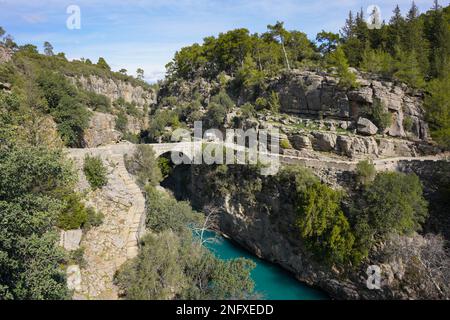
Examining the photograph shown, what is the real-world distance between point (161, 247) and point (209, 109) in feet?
81.8

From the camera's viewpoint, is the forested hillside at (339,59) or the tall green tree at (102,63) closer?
the forested hillside at (339,59)

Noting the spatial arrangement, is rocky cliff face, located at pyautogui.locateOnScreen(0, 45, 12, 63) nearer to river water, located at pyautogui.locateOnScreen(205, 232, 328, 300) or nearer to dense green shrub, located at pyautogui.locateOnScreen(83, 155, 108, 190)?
dense green shrub, located at pyautogui.locateOnScreen(83, 155, 108, 190)

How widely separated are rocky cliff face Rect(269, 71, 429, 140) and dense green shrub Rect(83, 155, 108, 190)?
20934mm

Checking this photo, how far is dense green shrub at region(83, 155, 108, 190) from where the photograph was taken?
16.9 meters

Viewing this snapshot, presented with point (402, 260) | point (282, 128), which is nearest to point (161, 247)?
point (402, 260)

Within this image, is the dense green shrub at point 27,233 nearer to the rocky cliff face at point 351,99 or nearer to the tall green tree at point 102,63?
the rocky cliff face at point 351,99

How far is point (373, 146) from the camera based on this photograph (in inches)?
976

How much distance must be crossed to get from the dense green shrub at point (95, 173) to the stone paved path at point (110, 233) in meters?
0.29

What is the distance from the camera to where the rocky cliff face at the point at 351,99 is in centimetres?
2658

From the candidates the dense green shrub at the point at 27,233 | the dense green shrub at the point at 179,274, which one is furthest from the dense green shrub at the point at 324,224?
the dense green shrub at the point at 27,233

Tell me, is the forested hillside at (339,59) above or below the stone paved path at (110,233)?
above

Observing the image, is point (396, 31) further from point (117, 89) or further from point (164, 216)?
point (117, 89)

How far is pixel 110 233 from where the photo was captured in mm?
14320
